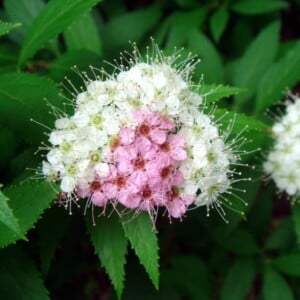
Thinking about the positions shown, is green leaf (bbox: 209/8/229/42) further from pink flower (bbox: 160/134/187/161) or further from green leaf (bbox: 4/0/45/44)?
pink flower (bbox: 160/134/187/161)

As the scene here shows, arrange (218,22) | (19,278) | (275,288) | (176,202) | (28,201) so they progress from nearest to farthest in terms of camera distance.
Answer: (28,201) < (176,202) < (19,278) < (275,288) < (218,22)

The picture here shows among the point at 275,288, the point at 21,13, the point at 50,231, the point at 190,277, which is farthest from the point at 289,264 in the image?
the point at 21,13

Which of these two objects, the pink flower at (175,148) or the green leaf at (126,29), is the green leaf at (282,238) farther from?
the pink flower at (175,148)

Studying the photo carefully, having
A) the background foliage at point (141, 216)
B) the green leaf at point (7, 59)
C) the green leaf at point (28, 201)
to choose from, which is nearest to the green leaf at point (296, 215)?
the background foliage at point (141, 216)

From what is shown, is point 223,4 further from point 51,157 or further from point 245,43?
point 51,157

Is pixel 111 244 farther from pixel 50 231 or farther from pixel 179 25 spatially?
pixel 179 25
